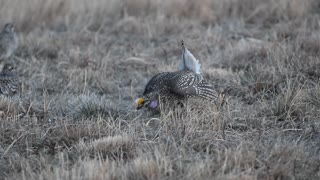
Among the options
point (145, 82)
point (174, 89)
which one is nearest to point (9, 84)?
point (145, 82)

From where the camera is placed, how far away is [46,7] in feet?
35.6

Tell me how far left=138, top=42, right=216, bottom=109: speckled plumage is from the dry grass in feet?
0.53

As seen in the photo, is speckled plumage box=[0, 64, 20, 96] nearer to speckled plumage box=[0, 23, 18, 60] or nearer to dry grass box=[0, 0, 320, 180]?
dry grass box=[0, 0, 320, 180]

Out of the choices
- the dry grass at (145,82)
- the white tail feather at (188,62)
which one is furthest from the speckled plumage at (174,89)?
the white tail feather at (188,62)

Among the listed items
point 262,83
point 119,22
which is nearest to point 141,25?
point 119,22

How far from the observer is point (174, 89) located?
20.4 feet

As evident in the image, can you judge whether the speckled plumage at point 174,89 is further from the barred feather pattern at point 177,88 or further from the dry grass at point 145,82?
the dry grass at point 145,82

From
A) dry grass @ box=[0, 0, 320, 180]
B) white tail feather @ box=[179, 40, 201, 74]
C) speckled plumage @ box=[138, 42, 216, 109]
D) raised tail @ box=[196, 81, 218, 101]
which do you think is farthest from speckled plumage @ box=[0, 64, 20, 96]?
raised tail @ box=[196, 81, 218, 101]

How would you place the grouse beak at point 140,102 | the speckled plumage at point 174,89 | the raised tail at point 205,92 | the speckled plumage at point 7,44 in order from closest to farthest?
1. the grouse beak at point 140,102
2. the speckled plumage at point 174,89
3. the raised tail at point 205,92
4. the speckled plumage at point 7,44

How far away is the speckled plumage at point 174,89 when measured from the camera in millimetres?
6219

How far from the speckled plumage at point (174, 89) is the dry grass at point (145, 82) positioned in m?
0.16

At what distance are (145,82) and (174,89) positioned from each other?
1.59 m

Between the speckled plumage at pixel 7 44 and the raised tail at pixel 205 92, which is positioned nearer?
the raised tail at pixel 205 92

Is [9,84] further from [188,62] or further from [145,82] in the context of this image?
[188,62]
